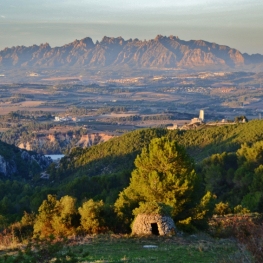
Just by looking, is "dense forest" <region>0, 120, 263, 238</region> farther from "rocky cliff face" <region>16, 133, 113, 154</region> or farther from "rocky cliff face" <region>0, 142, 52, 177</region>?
"rocky cliff face" <region>16, 133, 113, 154</region>

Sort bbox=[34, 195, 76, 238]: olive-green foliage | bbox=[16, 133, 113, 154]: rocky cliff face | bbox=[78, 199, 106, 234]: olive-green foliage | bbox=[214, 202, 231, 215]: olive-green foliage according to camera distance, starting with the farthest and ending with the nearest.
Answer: bbox=[16, 133, 113, 154]: rocky cliff face < bbox=[214, 202, 231, 215]: olive-green foliage < bbox=[34, 195, 76, 238]: olive-green foliage < bbox=[78, 199, 106, 234]: olive-green foliage

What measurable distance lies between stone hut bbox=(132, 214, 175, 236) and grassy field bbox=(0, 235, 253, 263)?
683 mm

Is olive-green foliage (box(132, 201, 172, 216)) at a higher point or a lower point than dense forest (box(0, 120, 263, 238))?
higher

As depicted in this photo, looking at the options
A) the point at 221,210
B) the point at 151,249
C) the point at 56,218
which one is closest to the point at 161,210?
the point at 151,249

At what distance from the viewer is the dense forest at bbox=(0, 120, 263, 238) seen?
65.8ft

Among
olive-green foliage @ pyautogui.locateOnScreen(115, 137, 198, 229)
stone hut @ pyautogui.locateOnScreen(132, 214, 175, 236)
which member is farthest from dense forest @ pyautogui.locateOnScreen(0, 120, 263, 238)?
stone hut @ pyautogui.locateOnScreen(132, 214, 175, 236)

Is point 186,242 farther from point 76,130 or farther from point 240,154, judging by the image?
point 76,130

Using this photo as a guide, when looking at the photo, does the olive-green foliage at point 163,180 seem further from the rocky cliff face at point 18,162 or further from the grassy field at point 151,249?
the rocky cliff face at point 18,162

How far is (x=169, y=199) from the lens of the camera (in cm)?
2038

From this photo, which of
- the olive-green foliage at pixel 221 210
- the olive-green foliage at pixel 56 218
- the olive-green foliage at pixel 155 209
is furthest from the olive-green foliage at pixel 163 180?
the olive-green foliage at pixel 221 210

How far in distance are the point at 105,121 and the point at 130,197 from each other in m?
144

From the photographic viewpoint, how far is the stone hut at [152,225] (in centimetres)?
1778

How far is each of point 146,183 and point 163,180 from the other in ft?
2.33

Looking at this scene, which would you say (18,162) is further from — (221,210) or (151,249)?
(151,249)
